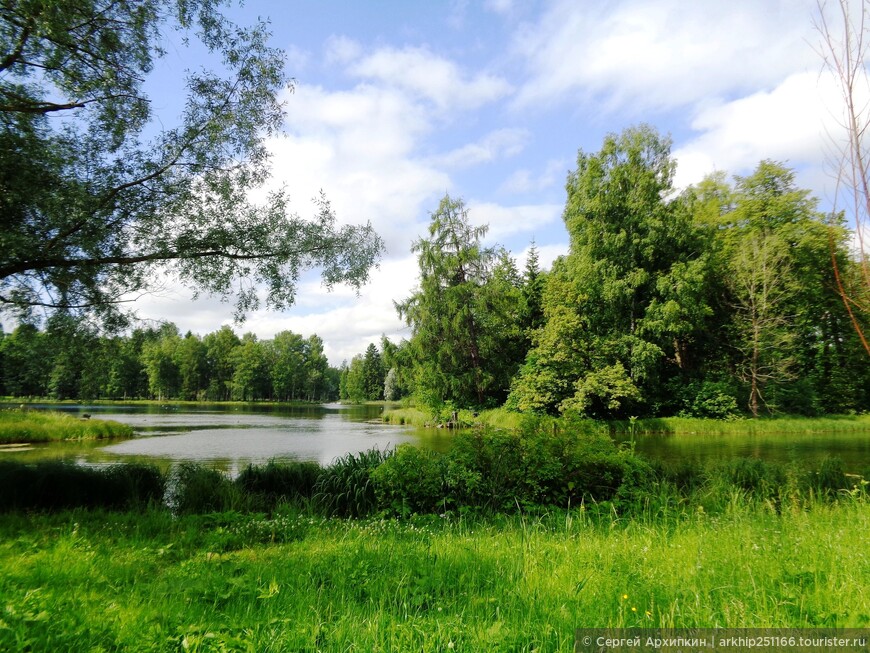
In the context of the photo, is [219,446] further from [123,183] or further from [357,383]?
[357,383]

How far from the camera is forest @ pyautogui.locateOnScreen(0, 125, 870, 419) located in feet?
93.6

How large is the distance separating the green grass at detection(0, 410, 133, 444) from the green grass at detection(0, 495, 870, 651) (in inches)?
799

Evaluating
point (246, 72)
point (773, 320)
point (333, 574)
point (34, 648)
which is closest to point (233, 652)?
point (34, 648)

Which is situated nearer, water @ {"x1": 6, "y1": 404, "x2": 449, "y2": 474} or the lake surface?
the lake surface

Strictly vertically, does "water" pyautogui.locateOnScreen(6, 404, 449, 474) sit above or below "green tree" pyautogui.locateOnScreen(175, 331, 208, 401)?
below

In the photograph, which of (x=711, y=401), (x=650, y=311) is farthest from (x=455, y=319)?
(x=711, y=401)

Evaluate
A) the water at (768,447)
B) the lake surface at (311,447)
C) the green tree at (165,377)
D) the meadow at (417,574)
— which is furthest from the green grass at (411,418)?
the green tree at (165,377)

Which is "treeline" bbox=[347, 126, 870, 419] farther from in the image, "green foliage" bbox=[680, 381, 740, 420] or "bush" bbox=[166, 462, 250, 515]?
"bush" bbox=[166, 462, 250, 515]

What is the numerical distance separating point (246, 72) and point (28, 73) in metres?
3.57

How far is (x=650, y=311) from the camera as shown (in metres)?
28.8

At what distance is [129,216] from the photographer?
8.59 meters

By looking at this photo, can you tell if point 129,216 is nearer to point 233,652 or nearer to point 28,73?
point 28,73

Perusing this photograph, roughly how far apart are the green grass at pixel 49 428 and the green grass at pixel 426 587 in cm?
2030

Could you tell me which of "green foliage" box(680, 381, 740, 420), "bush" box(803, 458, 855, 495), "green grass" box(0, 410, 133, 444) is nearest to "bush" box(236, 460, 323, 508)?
"bush" box(803, 458, 855, 495)
